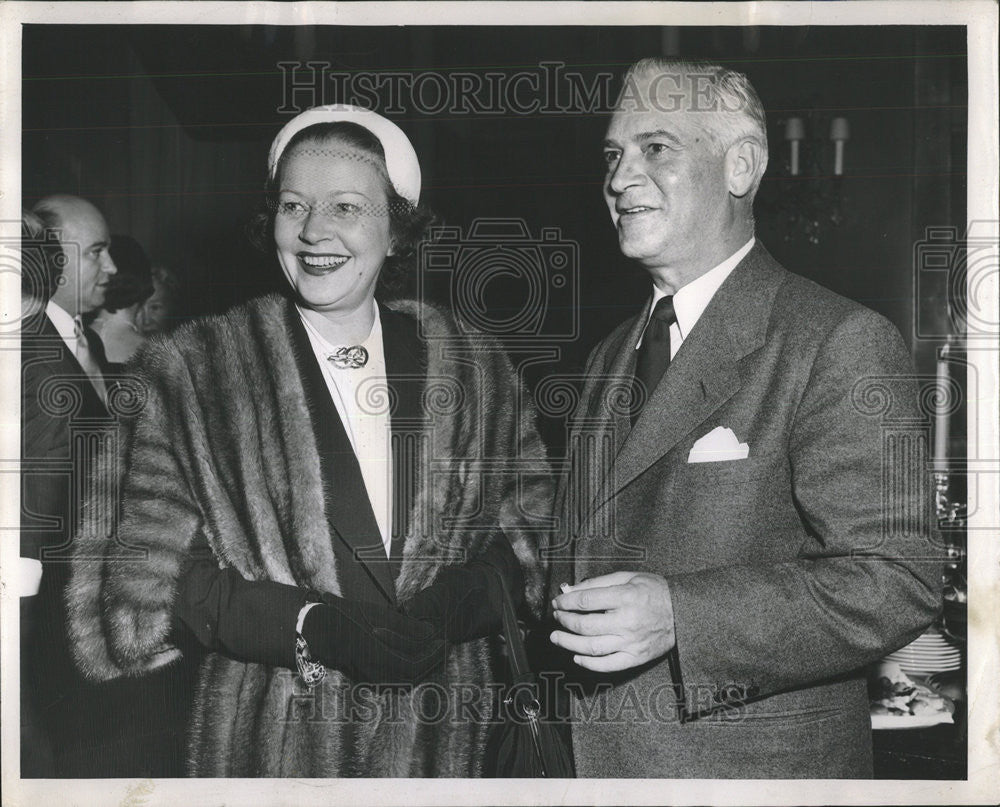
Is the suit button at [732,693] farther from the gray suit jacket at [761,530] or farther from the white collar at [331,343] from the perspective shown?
the white collar at [331,343]

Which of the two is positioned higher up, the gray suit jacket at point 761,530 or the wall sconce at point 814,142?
the wall sconce at point 814,142

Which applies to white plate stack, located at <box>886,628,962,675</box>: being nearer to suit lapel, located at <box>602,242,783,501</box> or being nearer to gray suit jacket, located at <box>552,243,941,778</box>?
gray suit jacket, located at <box>552,243,941,778</box>

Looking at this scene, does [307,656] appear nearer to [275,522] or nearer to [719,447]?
[275,522]

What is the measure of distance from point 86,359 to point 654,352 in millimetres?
1474

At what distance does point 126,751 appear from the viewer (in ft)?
8.25

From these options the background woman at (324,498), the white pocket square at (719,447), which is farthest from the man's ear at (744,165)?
the background woman at (324,498)

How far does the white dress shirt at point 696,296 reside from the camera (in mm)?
2365

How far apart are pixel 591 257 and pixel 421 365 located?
519 millimetres

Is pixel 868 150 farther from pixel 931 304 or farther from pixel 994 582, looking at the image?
pixel 994 582

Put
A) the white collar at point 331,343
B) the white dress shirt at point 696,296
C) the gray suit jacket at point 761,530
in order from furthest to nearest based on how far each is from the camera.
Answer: the white collar at point 331,343, the white dress shirt at point 696,296, the gray suit jacket at point 761,530

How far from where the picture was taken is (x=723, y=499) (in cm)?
227

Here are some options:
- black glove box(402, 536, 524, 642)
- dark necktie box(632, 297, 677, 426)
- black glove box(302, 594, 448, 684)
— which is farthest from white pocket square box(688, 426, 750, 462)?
black glove box(302, 594, 448, 684)

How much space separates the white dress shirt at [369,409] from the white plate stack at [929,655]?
1348 millimetres

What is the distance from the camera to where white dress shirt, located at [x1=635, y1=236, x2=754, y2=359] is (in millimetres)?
2365
